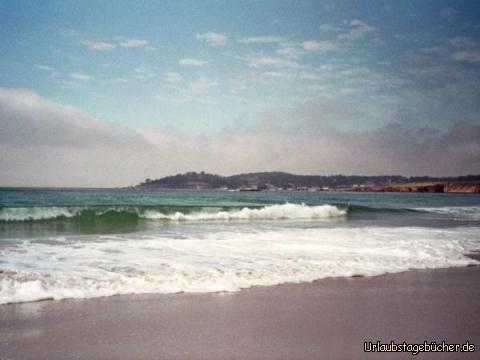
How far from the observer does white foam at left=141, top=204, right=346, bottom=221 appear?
22.1 metres

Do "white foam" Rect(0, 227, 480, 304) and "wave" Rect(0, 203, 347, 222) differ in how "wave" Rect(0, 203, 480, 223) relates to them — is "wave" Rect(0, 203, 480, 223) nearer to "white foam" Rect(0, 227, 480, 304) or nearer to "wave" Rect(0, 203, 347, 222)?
"wave" Rect(0, 203, 347, 222)

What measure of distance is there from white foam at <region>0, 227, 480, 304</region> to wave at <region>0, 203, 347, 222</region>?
10.1 metres

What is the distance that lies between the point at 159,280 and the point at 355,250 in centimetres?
540

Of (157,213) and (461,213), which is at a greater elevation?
(157,213)

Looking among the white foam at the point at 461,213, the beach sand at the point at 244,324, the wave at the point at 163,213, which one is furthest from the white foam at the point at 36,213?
the white foam at the point at 461,213

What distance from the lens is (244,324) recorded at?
3.99 metres

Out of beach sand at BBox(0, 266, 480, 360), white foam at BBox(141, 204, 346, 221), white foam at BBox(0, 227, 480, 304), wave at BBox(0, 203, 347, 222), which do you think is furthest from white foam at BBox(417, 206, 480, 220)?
beach sand at BBox(0, 266, 480, 360)

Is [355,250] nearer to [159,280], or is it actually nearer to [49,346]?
[159,280]

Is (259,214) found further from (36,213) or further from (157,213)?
(36,213)

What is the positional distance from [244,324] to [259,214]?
66.7ft

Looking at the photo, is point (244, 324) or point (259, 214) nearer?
point (244, 324)

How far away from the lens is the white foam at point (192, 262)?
17.5 ft

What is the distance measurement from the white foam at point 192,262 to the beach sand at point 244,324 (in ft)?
1.63

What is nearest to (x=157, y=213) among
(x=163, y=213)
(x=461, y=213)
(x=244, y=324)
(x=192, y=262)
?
(x=163, y=213)
